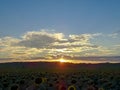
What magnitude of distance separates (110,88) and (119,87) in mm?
2086

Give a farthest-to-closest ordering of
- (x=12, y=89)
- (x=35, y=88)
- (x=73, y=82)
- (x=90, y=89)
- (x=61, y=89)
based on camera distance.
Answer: (x=73, y=82) < (x=35, y=88) < (x=12, y=89) < (x=90, y=89) < (x=61, y=89)

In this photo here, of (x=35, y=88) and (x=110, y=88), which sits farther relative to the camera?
(x=110, y=88)

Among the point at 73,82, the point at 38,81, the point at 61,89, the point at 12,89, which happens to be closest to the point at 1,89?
the point at 38,81

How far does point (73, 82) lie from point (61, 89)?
675 inches

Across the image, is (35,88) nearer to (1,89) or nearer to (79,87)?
(1,89)

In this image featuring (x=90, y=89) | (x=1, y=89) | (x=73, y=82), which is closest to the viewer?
(x=90, y=89)

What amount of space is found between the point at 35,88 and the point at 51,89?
3.50 meters

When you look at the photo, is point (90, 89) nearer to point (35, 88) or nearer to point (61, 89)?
point (61, 89)

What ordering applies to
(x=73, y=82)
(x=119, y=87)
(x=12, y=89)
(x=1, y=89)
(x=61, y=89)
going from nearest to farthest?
(x=61, y=89), (x=12, y=89), (x=1, y=89), (x=119, y=87), (x=73, y=82)

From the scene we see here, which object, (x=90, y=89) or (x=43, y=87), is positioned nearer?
(x=90, y=89)

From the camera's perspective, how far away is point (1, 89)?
102 feet

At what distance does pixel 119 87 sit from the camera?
33.8 metres

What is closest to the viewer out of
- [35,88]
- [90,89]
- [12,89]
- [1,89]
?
[90,89]

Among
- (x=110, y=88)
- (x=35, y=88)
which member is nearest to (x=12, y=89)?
(x=35, y=88)
